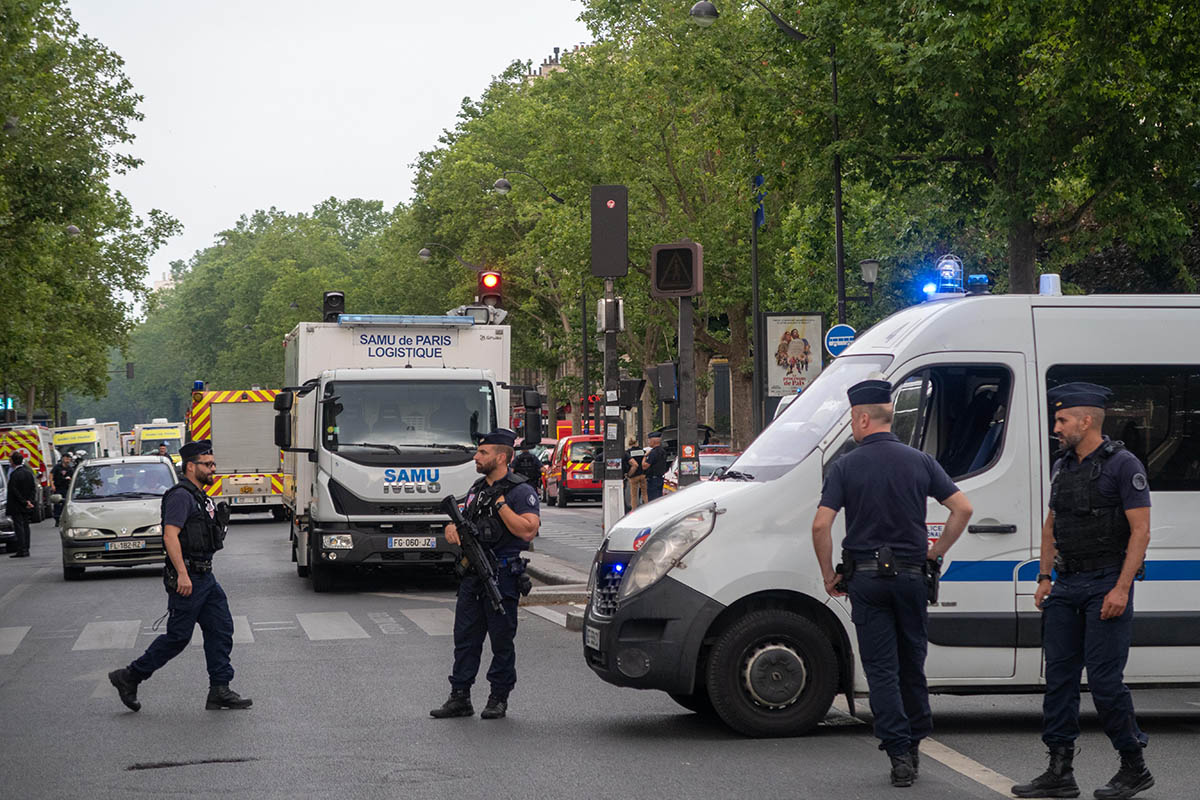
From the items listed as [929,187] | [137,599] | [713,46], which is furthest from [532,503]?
[929,187]

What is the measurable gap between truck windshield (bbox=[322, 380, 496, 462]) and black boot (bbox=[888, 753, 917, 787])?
485 inches

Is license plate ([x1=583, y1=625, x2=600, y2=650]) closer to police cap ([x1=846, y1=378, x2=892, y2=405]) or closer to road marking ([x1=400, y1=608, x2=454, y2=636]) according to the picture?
police cap ([x1=846, y1=378, x2=892, y2=405])

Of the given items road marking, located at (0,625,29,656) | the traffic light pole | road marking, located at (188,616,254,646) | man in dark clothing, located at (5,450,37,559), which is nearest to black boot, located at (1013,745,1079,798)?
road marking, located at (188,616,254,646)

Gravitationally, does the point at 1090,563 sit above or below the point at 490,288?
below

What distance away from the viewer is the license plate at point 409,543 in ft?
64.2

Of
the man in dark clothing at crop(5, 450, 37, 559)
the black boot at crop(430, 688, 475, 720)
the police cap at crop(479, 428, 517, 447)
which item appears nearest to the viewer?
the police cap at crop(479, 428, 517, 447)

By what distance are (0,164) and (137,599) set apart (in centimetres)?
1598

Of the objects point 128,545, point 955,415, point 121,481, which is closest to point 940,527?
point 955,415

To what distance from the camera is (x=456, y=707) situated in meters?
10.1

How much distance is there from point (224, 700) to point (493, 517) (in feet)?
7.15

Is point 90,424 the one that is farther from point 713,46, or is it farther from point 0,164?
point 713,46

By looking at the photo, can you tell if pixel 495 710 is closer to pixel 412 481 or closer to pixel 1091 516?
pixel 1091 516

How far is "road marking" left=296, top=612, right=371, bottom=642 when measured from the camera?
15242 mm

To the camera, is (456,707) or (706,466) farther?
(706,466)
